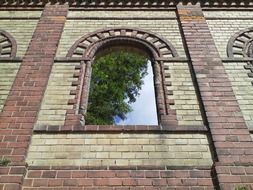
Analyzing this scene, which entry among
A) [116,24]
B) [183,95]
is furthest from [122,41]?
[183,95]

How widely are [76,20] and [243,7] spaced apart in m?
4.18

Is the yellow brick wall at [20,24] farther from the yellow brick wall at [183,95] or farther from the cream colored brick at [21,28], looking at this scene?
the yellow brick wall at [183,95]

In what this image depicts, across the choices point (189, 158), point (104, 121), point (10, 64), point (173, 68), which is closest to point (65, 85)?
point (10, 64)

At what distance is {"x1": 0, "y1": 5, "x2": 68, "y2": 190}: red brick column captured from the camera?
432cm

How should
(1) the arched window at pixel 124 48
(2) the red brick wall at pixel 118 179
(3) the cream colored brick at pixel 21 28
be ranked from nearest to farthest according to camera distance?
(2) the red brick wall at pixel 118 179 < (1) the arched window at pixel 124 48 < (3) the cream colored brick at pixel 21 28

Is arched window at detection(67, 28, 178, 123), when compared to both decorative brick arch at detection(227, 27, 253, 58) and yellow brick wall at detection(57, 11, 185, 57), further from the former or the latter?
decorative brick arch at detection(227, 27, 253, 58)

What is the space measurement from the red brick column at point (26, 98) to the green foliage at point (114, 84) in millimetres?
5714

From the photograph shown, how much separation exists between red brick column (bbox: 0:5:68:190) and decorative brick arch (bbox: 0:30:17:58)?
1.28 feet

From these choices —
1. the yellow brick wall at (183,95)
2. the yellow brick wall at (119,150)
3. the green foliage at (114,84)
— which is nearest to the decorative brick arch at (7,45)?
the yellow brick wall at (119,150)

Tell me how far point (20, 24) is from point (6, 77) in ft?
6.20

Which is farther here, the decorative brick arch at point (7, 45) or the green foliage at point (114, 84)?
the green foliage at point (114, 84)

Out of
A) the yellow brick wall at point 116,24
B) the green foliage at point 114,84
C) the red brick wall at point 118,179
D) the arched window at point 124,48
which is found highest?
the green foliage at point 114,84

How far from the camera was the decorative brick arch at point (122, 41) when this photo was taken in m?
6.44

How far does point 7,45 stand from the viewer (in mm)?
6664
